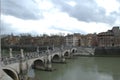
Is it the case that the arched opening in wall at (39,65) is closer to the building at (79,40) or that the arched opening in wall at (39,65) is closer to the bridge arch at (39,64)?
the bridge arch at (39,64)

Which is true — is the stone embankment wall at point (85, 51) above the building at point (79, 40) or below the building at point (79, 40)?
below

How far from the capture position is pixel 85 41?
101m

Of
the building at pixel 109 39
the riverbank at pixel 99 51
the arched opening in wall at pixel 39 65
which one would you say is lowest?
the arched opening in wall at pixel 39 65

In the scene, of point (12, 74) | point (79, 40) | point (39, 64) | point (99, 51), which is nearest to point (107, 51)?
point (99, 51)

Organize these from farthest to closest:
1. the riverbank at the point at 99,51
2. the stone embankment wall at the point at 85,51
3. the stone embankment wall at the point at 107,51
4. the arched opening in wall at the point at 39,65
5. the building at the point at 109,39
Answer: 1. the building at the point at 109,39
2. the stone embankment wall at the point at 107,51
3. the riverbank at the point at 99,51
4. the stone embankment wall at the point at 85,51
5. the arched opening in wall at the point at 39,65

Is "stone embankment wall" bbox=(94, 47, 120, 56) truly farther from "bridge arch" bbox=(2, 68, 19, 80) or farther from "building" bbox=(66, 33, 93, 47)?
"bridge arch" bbox=(2, 68, 19, 80)

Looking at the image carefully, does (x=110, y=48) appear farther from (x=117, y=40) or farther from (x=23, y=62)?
(x=23, y=62)

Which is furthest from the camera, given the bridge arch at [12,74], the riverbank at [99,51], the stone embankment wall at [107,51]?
the stone embankment wall at [107,51]

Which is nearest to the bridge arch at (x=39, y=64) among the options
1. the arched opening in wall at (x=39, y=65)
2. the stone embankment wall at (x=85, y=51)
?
the arched opening in wall at (x=39, y=65)

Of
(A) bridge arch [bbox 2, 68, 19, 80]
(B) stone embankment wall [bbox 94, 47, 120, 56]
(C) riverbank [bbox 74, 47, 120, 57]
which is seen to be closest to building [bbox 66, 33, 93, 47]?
(B) stone embankment wall [bbox 94, 47, 120, 56]

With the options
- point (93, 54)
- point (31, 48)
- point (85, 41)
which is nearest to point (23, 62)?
point (93, 54)

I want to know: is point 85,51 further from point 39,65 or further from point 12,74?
point 12,74

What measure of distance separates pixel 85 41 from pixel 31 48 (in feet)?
92.6

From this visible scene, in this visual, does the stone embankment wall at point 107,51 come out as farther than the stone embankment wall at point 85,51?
Yes
